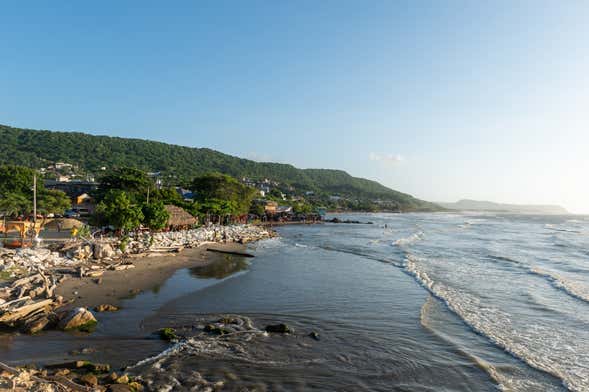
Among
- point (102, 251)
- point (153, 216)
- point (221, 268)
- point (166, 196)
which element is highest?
point (166, 196)

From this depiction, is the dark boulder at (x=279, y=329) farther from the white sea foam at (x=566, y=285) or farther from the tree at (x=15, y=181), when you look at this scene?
the tree at (x=15, y=181)

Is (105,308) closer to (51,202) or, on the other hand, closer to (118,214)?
(118,214)

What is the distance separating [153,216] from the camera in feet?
99.4

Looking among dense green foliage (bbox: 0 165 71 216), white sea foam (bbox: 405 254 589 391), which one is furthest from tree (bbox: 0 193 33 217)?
white sea foam (bbox: 405 254 589 391)

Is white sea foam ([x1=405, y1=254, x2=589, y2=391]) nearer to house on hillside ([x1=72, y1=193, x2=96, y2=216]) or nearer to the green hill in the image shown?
house on hillside ([x1=72, y1=193, x2=96, y2=216])

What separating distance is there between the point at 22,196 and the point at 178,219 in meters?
13.5

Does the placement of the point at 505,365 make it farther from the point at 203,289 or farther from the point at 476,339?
the point at 203,289

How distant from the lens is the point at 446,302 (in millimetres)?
16844

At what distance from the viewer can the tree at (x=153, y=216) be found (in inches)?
1193

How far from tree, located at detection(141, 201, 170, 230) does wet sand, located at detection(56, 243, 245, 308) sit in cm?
548

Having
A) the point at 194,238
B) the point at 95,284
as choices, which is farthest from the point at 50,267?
the point at 194,238

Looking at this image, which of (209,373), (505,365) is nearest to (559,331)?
(505,365)

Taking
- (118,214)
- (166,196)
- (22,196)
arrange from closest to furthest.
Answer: (118,214)
(22,196)
(166,196)

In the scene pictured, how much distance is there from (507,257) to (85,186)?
64751 millimetres
